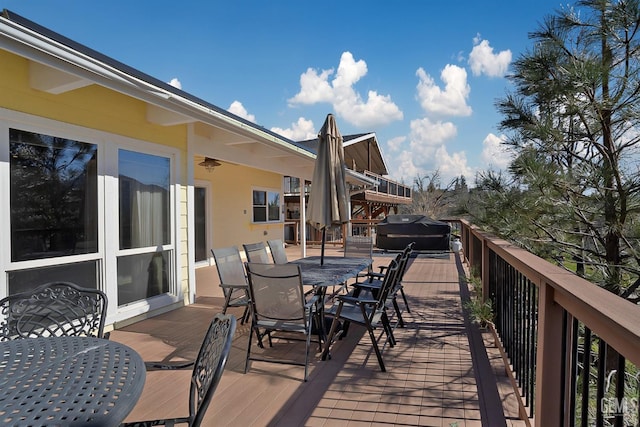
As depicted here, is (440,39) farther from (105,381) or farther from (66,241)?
A: (105,381)

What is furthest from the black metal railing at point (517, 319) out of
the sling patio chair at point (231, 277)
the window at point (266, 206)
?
the window at point (266, 206)

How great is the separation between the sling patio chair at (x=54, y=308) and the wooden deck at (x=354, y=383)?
677mm

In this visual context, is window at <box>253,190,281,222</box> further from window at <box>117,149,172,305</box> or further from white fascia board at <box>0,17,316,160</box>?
white fascia board at <box>0,17,316,160</box>

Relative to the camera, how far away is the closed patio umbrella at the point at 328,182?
4363 mm

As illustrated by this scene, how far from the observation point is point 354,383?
2.84 meters

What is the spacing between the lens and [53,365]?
1505 millimetres

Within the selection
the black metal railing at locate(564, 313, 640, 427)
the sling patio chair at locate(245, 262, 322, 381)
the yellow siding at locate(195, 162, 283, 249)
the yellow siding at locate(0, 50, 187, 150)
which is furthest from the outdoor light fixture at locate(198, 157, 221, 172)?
the black metal railing at locate(564, 313, 640, 427)

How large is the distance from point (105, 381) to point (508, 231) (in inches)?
139

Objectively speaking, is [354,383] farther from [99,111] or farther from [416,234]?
[416,234]

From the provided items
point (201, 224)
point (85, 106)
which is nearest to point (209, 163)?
point (201, 224)

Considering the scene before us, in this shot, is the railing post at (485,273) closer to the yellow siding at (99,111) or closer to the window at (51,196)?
the yellow siding at (99,111)

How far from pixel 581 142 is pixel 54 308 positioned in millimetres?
4435

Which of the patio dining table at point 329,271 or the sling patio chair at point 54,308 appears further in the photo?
the patio dining table at point 329,271

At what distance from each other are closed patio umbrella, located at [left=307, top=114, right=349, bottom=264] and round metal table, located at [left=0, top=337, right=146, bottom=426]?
9.59 feet
